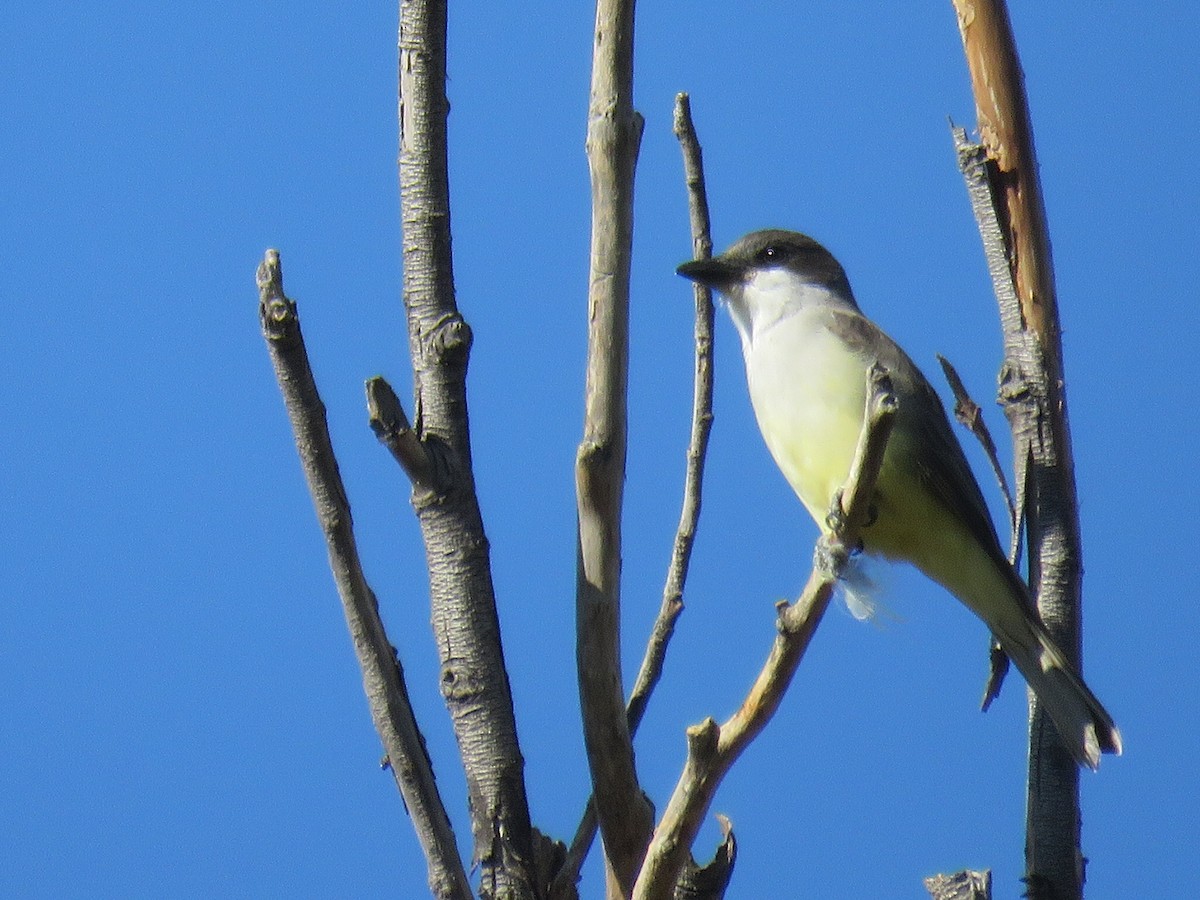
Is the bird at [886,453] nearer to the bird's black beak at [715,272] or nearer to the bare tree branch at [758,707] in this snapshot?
the bird's black beak at [715,272]

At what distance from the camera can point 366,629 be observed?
1660mm

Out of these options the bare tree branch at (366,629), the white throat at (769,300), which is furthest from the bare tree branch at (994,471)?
the bare tree branch at (366,629)

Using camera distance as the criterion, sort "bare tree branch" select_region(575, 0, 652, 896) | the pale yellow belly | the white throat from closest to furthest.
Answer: "bare tree branch" select_region(575, 0, 652, 896)
the pale yellow belly
the white throat

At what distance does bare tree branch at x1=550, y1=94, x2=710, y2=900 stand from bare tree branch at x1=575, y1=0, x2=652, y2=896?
2.8 inches

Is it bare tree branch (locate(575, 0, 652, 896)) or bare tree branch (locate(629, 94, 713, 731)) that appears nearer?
bare tree branch (locate(575, 0, 652, 896))

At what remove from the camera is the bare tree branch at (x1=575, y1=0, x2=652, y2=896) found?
1764 mm

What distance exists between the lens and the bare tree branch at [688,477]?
6.57 ft

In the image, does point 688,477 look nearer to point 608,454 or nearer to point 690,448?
point 690,448

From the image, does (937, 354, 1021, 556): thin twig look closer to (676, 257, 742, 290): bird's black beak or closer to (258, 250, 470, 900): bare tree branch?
(676, 257, 742, 290): bird's black beak

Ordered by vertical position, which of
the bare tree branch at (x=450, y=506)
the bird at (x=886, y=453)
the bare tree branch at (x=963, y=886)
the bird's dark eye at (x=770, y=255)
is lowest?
the bare tree branch at (x=963, y=886)

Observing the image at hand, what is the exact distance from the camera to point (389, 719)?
1.65 metres

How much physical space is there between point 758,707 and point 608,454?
0.36 metres

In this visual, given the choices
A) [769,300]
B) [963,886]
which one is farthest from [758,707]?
[769,300]

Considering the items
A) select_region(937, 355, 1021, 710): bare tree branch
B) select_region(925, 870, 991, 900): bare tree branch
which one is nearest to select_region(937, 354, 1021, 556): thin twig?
select_region(937, 355, 1021, 710): bare tree branch
